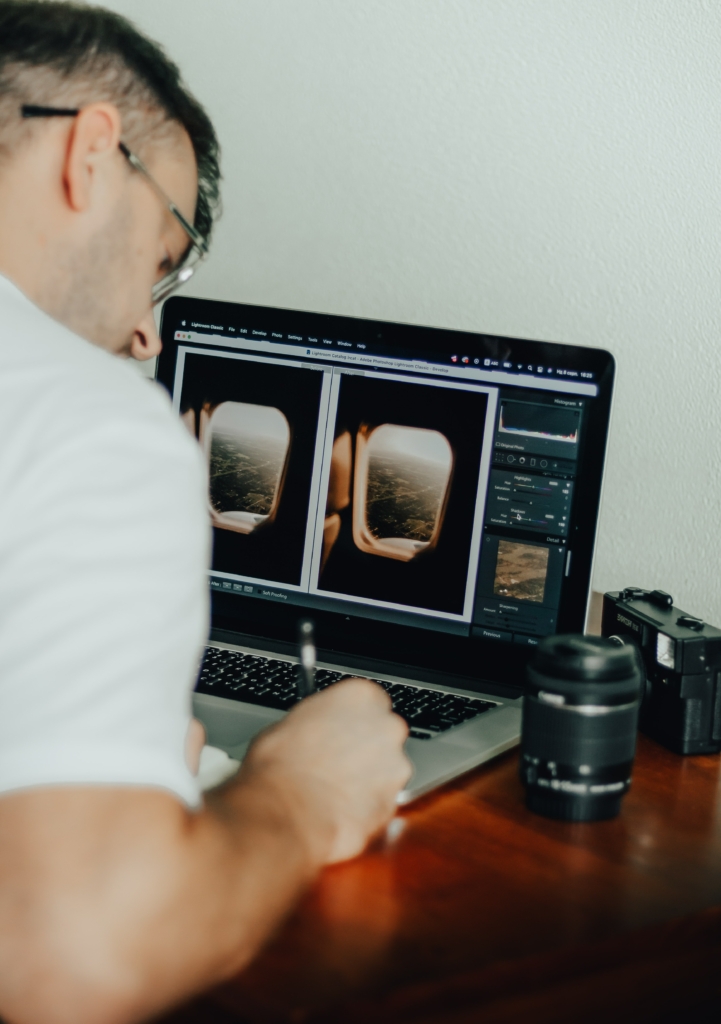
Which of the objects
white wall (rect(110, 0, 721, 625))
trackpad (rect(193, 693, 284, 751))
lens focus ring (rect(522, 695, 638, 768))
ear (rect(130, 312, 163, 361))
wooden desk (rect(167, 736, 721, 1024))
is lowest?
wooden desk (rect(167, 736, 721, 1024))

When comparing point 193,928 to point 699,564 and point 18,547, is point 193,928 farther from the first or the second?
point 699,564

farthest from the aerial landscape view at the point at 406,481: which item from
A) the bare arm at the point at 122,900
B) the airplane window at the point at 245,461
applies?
the bare arm at the point at 122,900

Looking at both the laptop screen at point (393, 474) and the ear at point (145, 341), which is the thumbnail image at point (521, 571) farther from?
the ear at point (145, 341)

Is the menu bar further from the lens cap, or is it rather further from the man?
the man

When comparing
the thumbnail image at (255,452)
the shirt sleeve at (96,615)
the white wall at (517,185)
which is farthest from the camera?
the white wall at (517,185)

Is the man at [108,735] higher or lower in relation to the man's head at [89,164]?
lower

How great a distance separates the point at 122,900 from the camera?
47cm

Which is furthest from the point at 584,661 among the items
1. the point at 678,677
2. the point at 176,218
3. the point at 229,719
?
the point at 176,218

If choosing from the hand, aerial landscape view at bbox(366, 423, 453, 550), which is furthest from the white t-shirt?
aerial landscape view at bbox(366, 423, 453, 550)

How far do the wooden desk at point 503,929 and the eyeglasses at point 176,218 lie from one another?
503 mm

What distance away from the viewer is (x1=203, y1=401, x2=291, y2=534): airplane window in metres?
1.06

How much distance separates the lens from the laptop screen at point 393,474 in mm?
953

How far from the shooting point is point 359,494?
103 centimetres

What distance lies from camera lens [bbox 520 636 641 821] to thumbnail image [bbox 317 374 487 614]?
0.28m
